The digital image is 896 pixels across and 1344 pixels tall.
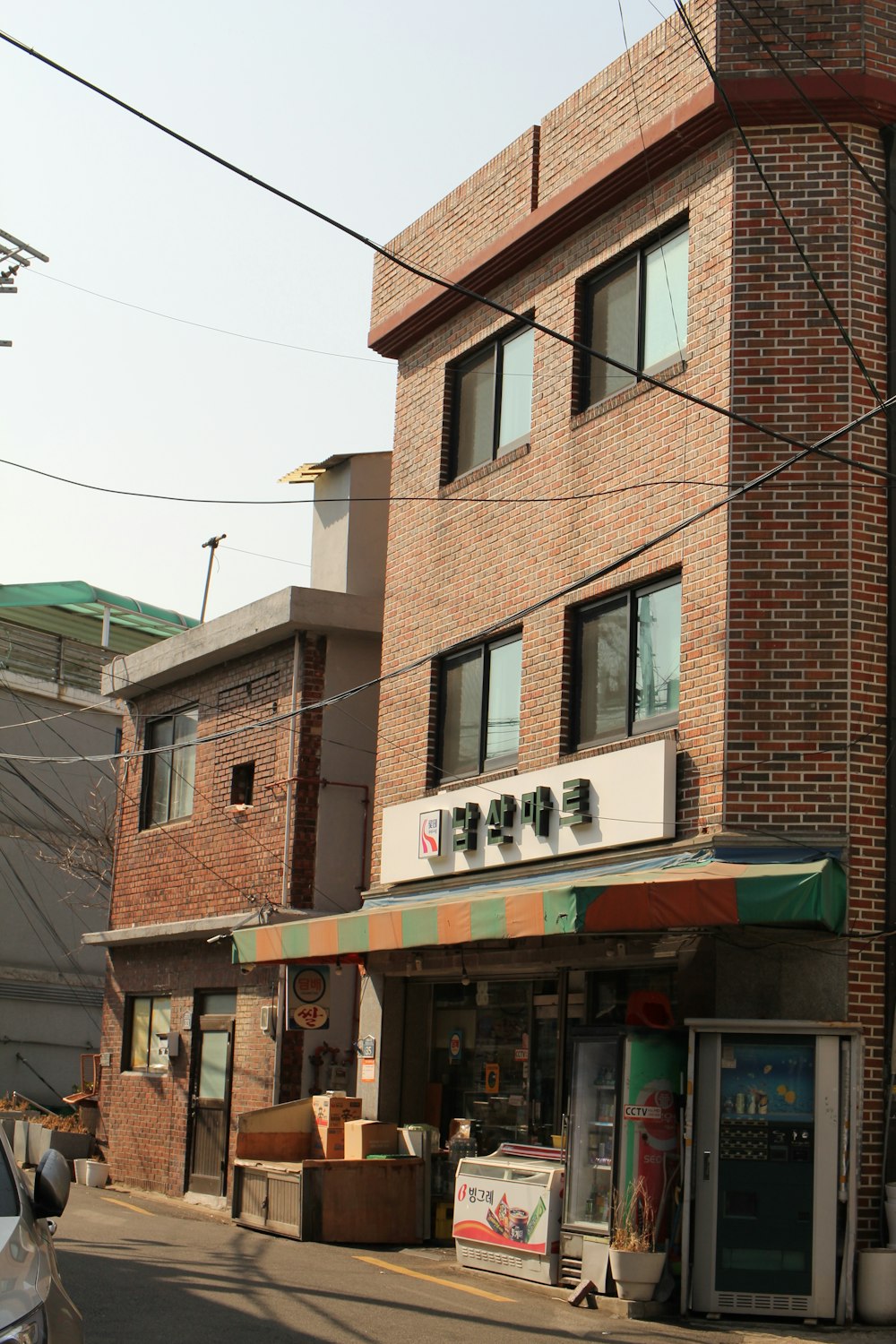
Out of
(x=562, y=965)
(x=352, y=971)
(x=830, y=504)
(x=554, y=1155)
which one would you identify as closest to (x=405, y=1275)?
(x=554, y=1155)

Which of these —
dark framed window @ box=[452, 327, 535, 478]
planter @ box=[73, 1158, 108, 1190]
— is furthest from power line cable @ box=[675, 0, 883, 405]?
planter @ box=[73, 1158, 108, 1190]

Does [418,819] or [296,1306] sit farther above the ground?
[418,819]

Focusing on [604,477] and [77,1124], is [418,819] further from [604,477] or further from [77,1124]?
[77,1124]

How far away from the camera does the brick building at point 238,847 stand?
1845 centimetres

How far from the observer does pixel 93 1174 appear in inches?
823

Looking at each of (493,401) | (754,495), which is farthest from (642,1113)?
(493,401)

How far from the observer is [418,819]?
1576 cm

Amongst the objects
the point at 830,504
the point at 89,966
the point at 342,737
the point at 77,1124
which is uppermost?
the point at 830,504

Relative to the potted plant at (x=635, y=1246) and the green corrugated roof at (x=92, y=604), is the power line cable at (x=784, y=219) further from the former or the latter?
the green corrugated roof at (x=92, y=604)

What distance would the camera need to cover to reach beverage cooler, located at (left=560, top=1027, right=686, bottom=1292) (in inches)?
453

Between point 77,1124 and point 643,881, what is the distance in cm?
1395

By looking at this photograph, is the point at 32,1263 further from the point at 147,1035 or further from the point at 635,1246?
the point at 147,1035

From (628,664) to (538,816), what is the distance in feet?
5.13

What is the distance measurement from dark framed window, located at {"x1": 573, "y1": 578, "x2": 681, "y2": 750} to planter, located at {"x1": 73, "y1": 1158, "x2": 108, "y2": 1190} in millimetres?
10652
